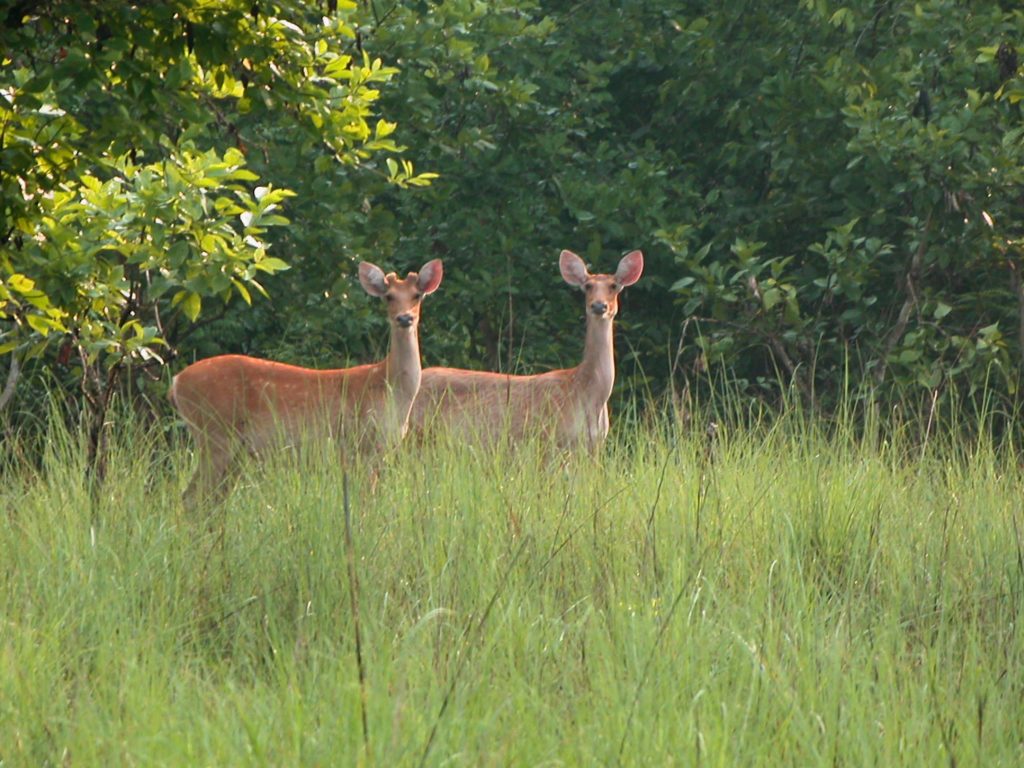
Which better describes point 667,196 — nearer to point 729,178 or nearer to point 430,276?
point 729,178

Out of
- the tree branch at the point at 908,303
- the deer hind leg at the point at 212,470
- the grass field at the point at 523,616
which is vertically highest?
the tree branch at the point at 908,303

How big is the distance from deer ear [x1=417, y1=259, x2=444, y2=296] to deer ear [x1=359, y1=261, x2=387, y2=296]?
196 mm

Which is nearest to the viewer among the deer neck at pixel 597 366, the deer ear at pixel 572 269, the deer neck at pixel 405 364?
the deer neck at pixel 405 364

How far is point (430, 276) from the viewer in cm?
903

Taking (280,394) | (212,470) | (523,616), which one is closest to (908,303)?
(280,394)

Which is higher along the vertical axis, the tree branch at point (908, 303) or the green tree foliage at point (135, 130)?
the green tree foliage at point (135, 130)

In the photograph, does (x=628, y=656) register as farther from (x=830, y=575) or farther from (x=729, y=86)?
(x=729, y=86)

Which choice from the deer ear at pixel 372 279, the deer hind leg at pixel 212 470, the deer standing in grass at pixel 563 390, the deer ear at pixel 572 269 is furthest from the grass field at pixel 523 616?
the deer ear at pixel 572 269

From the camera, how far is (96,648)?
4289 mm

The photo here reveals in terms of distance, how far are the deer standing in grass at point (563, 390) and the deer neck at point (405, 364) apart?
132 mm

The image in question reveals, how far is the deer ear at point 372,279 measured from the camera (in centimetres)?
894

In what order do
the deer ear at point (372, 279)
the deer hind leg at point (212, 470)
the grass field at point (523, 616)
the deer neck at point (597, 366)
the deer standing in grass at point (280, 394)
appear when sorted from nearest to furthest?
the grass field at point (523, 616) < the deer hind leg at point (212, 470) < the deer standing in grass at point (280, 394) < the deer ear at point (372, 279) < the deer neck at point (597, 366)

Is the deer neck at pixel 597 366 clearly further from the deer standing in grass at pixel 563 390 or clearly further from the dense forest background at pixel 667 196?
the dense forest background at pixel 667 196

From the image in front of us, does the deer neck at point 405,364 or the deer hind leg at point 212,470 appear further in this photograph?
the deer neck at point 405,364
